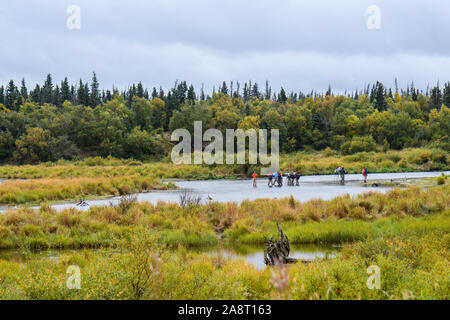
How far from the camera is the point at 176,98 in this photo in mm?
121125

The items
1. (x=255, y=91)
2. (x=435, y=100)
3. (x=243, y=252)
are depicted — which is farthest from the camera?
(x=255, y=91)

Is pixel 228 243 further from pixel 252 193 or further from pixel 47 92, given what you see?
pixel 47 92

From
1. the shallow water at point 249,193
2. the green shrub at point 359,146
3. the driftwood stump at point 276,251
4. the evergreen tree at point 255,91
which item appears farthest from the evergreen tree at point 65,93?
the driftwood stump at point 276,251

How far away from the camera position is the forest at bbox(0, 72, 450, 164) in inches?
3622

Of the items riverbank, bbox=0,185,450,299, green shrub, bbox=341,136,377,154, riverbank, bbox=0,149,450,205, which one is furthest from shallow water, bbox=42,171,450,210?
green shrub, bbox=341,136,377,154

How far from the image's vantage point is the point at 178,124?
105062 mm

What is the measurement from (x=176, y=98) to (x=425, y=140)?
64063 millimetres

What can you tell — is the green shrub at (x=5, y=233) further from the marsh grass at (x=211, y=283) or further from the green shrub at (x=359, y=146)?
the green shrub at (x=359, y=146)

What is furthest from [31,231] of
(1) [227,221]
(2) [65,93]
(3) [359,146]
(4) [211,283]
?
(2) [65,93]

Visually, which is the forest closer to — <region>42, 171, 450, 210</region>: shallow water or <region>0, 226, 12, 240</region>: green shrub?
<region>42, 171, 450, 210</region>: shallow water

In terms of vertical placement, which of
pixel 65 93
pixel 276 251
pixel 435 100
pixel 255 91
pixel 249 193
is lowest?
pixel 249 193

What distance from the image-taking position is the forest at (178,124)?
302ft

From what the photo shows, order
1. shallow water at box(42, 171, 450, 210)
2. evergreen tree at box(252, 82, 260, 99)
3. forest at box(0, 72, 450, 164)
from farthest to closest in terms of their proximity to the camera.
A: evergreen tree at box(252, 82, 260, 99), forest at box(0, 72, 450, 164), shallow water at box(42, 171, 450, 210)
